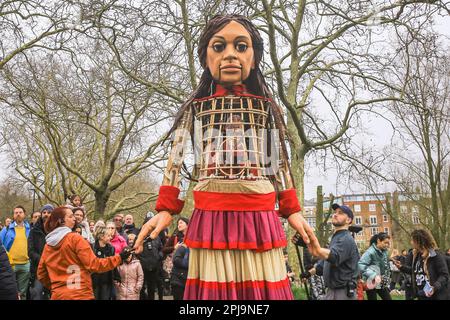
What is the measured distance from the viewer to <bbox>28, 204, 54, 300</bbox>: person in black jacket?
542 centimetres

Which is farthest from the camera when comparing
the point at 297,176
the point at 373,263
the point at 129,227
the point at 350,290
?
the point at 297,176

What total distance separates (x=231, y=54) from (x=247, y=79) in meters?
0.31

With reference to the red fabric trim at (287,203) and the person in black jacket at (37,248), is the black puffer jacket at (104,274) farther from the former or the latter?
the red fabric trim at (287,203)

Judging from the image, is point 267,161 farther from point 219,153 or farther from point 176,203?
point 176,203

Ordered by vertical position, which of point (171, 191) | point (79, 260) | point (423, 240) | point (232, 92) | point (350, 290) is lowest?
point (350, 290)

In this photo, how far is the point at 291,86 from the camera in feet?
35.3

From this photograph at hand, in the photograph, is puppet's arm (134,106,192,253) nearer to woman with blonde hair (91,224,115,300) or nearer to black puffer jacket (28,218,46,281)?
woman with blonde hair (91,224,115,300)

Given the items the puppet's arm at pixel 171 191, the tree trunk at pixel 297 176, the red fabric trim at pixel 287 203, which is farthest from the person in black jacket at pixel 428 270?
the tree trunk at pixel 297 176

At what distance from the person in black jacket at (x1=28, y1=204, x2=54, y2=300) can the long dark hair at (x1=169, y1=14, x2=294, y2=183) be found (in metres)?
2.78

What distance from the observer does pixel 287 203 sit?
3305mm

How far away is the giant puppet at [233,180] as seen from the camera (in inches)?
117

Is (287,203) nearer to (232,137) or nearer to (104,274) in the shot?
(232,137)

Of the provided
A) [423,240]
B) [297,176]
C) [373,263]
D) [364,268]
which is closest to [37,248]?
[364,268]
